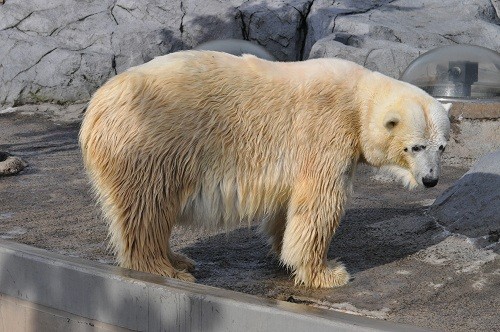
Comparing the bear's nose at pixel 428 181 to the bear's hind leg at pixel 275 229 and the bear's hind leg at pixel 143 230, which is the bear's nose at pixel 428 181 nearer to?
the bear's hind leg at pixel 275 229

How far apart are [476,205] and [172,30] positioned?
24.4ft

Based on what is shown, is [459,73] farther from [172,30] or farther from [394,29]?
[172,30]

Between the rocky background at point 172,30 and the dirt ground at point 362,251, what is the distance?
3916mm

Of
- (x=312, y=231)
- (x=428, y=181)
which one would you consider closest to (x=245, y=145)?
(x=312, y=231)

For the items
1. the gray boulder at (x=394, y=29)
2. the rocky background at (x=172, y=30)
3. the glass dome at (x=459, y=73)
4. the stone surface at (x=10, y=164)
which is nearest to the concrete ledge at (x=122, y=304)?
the stone surface at (x=10, y=164)

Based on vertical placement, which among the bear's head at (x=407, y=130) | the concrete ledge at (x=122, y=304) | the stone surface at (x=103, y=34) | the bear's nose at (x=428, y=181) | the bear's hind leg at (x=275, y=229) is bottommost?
the stone surface at (x=103, y=34)

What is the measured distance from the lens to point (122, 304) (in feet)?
14.6

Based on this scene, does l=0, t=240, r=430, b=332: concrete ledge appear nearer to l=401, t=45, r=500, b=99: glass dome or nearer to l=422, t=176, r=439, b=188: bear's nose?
l=422, t=176, r=439, b=188: bear's nose

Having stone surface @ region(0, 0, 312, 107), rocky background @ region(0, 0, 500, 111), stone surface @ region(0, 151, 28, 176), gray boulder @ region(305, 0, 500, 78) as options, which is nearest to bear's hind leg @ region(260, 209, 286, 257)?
stone surface @ region(0, 151, 28, 176)

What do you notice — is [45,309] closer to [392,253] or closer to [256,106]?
[256,106]

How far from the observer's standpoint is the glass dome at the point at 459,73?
9.16 m

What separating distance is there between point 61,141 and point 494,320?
6.43 m

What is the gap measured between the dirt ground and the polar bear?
0.29m

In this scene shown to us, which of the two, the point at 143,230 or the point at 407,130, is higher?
the point at 407,130
